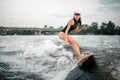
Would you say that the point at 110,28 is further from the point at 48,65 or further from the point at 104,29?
the point at 48,65

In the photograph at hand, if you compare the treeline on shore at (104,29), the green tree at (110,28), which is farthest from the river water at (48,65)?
the green tree at (110,28)

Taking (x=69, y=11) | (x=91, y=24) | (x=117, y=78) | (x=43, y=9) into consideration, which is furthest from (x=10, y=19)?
(x=117, y=78)

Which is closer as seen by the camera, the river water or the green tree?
the river water

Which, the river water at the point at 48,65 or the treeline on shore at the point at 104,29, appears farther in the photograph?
the treeline on shore at the point at 104,29

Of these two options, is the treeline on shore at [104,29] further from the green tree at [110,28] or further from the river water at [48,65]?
the river water at [48,65]

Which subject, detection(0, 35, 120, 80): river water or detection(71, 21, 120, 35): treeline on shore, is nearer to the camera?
detection(0, 35, 120, 80): river water

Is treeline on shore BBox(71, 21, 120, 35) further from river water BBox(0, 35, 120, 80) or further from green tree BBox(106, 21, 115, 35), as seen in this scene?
river water BBox(0, 35, 120, 80)

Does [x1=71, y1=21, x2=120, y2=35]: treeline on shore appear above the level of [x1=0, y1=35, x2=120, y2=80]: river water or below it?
above

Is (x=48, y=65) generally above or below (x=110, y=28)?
below

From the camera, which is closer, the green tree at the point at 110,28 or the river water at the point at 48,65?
the river water at the point at 48,65

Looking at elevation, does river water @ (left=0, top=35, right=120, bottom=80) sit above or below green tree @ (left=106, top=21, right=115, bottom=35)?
below

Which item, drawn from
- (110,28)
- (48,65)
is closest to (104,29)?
(110,28)

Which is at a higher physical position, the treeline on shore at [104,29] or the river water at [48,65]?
the treeline on shore at [104,29]

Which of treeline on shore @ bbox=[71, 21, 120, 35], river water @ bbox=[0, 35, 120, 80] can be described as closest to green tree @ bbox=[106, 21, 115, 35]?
treeline on shore @ bbox=[71, 21, 120, 35]
